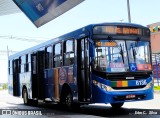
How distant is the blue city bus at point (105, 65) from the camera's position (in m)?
12.6

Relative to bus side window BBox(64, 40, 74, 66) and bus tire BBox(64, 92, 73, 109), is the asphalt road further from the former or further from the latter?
bus side window BBox(64, 40, 74, 66)

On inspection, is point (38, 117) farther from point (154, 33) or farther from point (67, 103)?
point (154, 33)

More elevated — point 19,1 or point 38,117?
point 19,1

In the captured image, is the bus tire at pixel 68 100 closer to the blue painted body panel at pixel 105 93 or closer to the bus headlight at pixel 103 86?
the blue painted body panel at pixel 105 93

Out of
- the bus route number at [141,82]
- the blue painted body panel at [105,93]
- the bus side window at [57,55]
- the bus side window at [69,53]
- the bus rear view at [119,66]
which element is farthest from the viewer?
the bus side window at [57,55]

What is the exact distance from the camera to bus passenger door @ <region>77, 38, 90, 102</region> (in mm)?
13148

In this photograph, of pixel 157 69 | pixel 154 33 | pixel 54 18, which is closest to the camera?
pixel 54 18

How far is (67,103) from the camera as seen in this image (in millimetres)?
14758

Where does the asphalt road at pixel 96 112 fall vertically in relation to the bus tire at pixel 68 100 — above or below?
below

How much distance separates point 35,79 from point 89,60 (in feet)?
20.3

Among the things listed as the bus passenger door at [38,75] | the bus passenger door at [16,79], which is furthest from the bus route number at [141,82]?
the bus passenger door at [16,79]

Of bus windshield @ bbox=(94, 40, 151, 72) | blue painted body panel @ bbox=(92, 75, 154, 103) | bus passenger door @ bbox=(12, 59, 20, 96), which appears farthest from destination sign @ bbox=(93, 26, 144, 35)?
bus passenger door @ bbox=(12, 59, 20, 96)

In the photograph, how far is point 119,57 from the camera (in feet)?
41.9

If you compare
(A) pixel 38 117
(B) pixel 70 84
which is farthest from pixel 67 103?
(A) pixel 38 117
